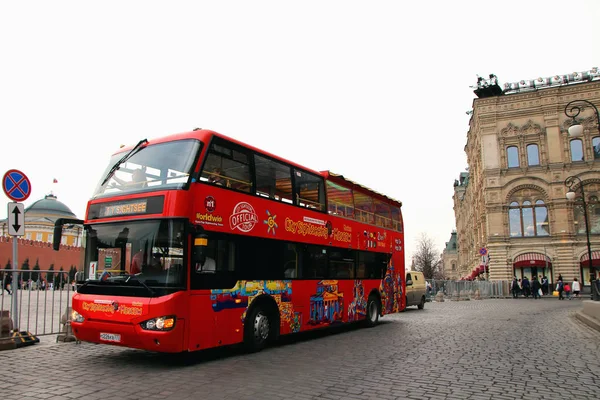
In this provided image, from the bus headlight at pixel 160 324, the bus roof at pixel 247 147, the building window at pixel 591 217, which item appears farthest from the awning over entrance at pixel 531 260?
the bus headlight at pixel 160 324

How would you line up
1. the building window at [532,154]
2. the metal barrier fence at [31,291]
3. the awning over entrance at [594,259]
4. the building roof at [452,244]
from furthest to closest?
the building roof at [452,244] < the building window at [532,154] < the awning over entrance at [594,259] < the metal barrier fence at [31,291]

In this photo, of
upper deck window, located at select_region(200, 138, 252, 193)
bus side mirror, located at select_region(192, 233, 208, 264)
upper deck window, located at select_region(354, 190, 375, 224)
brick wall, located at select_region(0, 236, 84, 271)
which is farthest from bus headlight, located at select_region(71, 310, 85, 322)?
brick wall, located at select_region(0, 236, 84, 271)

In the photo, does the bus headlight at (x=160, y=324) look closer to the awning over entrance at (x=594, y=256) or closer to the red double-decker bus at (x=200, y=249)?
the red double-decker bus at (x=200, y=249)

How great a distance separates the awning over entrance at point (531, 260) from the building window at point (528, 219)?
2.11 metres

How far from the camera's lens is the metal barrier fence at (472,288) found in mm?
38591

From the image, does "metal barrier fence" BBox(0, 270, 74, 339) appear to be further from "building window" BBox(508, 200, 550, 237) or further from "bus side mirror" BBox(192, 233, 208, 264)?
"building window" BBox(508, 200, 550, 237)

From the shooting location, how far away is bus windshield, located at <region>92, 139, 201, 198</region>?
8.59 m

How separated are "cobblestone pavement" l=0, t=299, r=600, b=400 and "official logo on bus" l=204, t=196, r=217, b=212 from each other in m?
2.76

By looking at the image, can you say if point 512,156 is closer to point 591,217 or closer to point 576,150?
point 576,150

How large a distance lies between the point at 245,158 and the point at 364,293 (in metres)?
6.78

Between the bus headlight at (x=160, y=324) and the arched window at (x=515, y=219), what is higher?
the arched window at (x=515, y=219)

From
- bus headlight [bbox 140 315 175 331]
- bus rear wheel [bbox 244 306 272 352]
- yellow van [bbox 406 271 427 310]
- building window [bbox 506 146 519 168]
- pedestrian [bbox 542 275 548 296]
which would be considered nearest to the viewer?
bus headlight [bbox 140 315 175 331]

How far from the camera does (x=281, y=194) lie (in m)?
11.1

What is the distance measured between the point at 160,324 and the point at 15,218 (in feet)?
15.3
